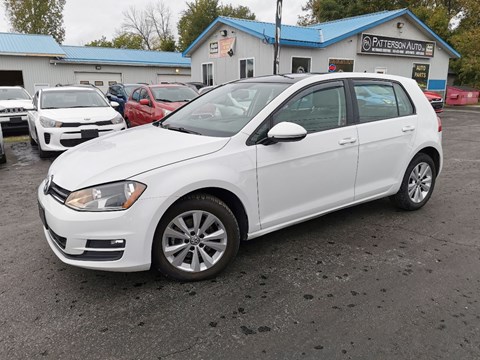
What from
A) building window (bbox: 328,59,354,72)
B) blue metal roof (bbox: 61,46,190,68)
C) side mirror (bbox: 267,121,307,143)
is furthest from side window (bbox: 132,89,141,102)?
blue metal roof (bbox: 61,46,190,68)

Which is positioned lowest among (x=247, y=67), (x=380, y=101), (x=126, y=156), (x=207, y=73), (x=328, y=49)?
(x=126, y=156)

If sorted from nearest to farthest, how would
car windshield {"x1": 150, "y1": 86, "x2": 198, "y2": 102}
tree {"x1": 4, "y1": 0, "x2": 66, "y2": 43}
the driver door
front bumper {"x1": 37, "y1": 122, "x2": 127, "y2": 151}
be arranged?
the driver door → front bumper {"x1": 37, "y1": 122, "x2": 127, "y2": 151} → car windshield {"x1": 150, "y1": 86, "x2": 198, "y2": 102} → tree {"x1": 4, "y1": 0, "x2": 66, "y2": 43}

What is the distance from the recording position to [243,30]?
18031mm

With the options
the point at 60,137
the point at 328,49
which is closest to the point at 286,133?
the point at 60,137

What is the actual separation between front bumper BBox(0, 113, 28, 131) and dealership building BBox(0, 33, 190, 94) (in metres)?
13.4

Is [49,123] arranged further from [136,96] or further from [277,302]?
[277,302]

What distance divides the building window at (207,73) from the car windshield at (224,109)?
1786 centimetres

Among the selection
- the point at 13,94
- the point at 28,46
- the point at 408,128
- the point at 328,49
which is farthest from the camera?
the point at 28,46

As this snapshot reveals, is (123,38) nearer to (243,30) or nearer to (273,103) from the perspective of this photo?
(243,30)

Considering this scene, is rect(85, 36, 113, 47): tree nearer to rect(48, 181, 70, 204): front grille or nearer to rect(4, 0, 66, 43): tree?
rect(4, 0, 66, 43): tree

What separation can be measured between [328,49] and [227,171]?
1722cm

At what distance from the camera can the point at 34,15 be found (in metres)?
47.2

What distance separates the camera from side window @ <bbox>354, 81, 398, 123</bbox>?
13.3ft

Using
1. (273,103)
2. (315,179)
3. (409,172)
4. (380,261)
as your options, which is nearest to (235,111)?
(273,103)
